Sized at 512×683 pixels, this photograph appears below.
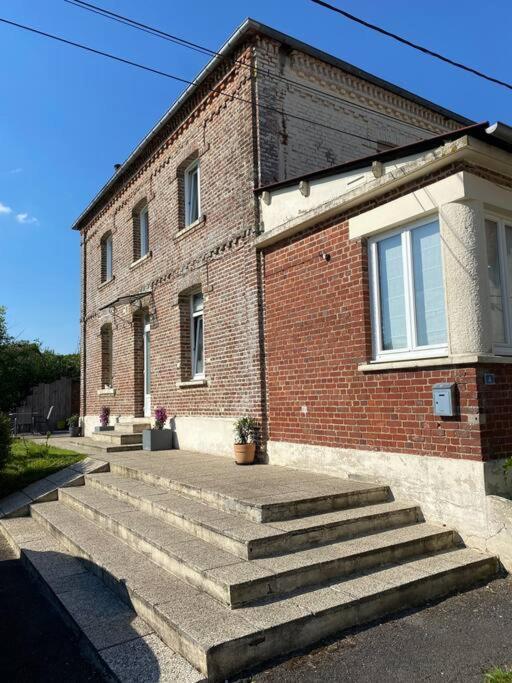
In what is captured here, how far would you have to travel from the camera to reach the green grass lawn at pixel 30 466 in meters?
9.27

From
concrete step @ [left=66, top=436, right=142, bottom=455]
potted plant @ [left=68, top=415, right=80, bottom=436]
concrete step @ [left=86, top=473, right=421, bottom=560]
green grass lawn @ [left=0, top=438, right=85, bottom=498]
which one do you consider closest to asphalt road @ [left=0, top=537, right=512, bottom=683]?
concrete step @ [left=86, top=473, right=421, bottom=560]

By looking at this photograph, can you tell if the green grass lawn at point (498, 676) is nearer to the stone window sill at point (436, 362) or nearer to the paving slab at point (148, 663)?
the paving slab at point (148, 663)

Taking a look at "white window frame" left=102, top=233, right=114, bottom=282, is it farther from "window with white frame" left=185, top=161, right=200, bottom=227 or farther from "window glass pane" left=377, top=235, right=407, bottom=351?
"window glass pane" left=377, top=235, right=407, bottom=351

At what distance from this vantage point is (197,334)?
1095 cm

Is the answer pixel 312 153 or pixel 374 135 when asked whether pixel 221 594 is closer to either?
pixel 312 153

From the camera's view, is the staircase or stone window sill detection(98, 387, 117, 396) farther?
stone window sill detection(98, 387, 117, 396)

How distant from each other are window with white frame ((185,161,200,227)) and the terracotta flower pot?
5.37m

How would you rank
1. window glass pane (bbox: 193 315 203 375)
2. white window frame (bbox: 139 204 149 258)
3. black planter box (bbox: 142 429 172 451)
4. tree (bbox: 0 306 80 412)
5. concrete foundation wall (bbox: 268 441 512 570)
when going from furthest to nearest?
tree (bbox: 0 306 80 412)
white window frame (bbox: 139 204 149 258)
window glass pane (bbox: 193 315 203 375)
black planter box (bbox: 142 429 172 451)
concrete foundation wall (bbox: 268 441 512 570)

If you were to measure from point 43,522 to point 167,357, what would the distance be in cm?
478

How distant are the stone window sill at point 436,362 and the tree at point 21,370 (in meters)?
17.9

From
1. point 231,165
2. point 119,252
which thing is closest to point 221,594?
point 231,165

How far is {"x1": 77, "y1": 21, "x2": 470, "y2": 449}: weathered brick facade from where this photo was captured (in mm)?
8711

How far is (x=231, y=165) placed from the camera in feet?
30.4

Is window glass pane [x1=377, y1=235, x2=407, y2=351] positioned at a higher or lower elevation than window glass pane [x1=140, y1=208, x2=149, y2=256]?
lower
